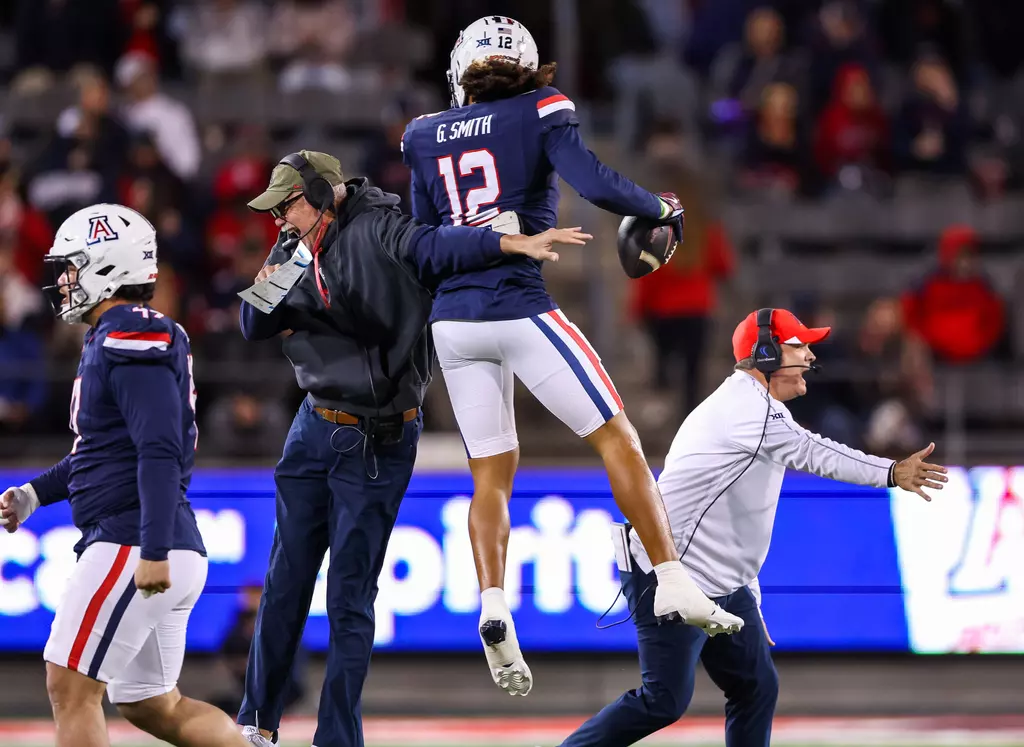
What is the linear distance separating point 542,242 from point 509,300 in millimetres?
308

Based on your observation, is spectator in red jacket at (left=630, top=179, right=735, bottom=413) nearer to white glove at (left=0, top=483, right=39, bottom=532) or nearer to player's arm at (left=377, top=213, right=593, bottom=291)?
player's arm at (left=377, top=213, right=593, bottom=291)

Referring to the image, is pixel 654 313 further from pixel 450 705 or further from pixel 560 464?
pixel 450 705

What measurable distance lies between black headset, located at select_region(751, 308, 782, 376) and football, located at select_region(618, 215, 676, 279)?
1.52 feet

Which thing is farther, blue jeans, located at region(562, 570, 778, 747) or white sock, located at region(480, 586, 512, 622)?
blue jeans, located at region(562, 570, 778, 747)

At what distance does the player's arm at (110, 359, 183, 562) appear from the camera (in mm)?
5484

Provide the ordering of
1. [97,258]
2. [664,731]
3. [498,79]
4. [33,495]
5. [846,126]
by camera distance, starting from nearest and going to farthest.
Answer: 1. [97,258]
2. [33,495]
3. [498,79]
4. [664,731]
5. [846,126]

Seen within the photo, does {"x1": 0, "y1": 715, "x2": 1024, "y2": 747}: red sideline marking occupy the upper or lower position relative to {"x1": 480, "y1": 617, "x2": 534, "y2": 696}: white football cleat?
lower

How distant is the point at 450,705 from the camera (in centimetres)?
1022

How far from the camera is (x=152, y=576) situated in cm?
545

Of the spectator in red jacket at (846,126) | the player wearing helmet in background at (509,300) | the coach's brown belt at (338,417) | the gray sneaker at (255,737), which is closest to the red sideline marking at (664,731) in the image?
the gray sneaker at (255,737)

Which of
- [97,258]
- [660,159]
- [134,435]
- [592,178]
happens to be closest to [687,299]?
[660,159]

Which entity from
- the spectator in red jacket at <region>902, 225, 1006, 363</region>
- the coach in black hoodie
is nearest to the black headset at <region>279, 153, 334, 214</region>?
the coach in black hoodie

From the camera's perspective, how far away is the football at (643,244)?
6391 millimetres

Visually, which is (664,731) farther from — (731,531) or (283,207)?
(283,207)
